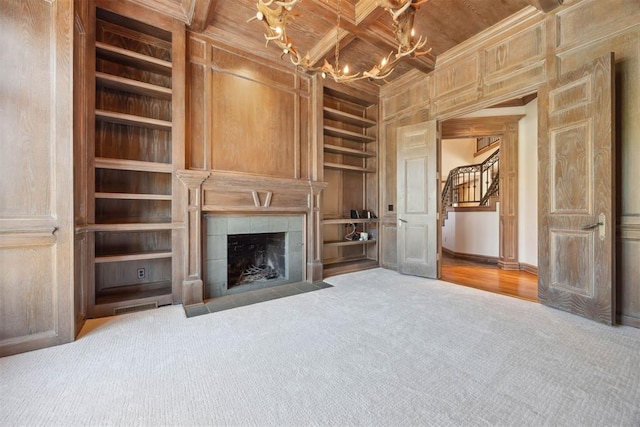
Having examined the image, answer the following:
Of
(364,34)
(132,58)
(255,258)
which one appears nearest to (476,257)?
(255,258)

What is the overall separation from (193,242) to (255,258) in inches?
48.7

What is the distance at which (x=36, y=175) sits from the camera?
195 cm

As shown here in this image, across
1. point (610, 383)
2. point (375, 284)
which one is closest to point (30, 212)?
point (375, 284)

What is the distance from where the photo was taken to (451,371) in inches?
64.0

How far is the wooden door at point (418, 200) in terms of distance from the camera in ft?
12.6

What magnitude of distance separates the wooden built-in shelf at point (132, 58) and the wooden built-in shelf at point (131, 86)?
0.22 m

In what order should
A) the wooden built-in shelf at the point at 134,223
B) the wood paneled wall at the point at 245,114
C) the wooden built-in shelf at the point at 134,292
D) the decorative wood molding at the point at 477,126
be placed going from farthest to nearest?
the decorative wood molding at the point at 477,126, the wood paneled wall at the point at 245,114, the wooden built-in shelf at the point at 134,292, the wooden built-in shelf at the point at 134,223

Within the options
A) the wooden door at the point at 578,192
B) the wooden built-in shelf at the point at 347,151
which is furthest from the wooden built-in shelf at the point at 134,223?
the wooden door at the point at 578,192

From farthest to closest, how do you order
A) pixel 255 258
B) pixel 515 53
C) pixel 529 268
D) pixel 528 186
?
pixel 528 186, pixel 529 268, pixel 255 258, pixel 515 53

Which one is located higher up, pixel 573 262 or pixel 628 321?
pixel 573 262

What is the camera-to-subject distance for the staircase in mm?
6316

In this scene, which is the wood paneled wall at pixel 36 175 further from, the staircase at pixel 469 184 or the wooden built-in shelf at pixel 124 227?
the staircase at pixel 469 184

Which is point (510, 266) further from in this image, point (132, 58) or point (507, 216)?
point (132, 58)

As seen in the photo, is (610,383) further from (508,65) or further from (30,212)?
(30,212)
